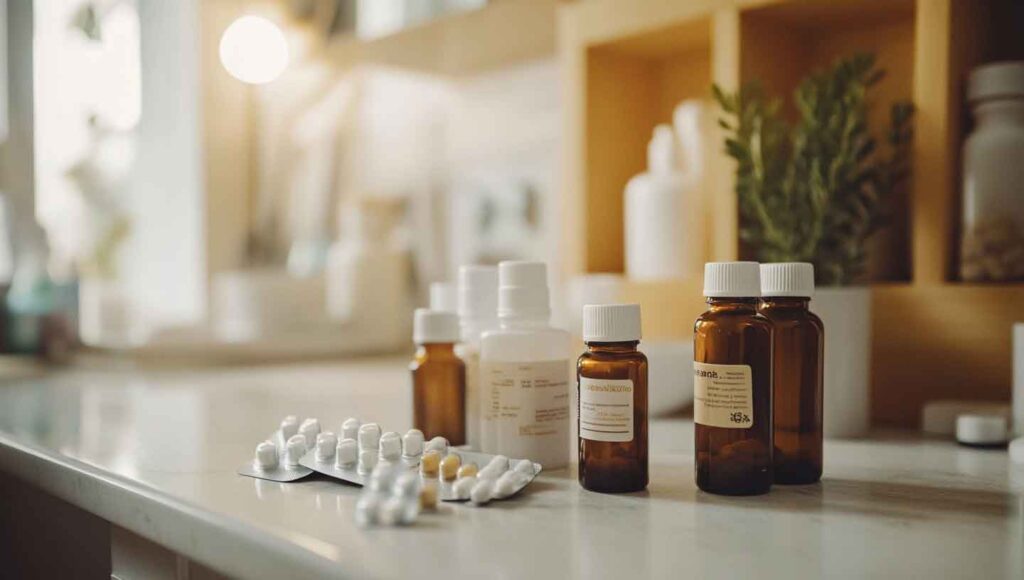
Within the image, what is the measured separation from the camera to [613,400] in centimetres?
56

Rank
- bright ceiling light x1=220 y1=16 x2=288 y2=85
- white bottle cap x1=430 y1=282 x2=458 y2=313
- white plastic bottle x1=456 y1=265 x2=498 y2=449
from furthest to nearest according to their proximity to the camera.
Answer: bright ceiling light x1=220 y1=16 x2=288 y2=85 < white bottle cap x1=430 y1=282 x2=458 y2=313 < white plastic bottle x1=456 y1=265 x2=498 y2=449

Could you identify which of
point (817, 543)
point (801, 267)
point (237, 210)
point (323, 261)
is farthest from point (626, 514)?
point (237, 210)

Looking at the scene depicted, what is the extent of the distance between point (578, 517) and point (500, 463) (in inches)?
3.6

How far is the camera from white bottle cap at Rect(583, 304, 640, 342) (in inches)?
22.3

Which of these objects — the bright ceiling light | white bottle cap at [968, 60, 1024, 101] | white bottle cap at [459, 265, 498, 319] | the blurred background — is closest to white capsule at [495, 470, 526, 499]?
white bottle cap at [459, 265, 498, 319]

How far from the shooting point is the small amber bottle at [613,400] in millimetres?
566

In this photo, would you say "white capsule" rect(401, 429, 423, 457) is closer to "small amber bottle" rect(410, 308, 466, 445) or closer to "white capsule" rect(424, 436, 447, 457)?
"white capsule" rect(424, 436, 447, 457)

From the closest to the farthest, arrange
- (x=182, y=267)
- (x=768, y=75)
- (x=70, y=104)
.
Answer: (x=768, y=75), (x=182, y=267), (x=70, y=104)

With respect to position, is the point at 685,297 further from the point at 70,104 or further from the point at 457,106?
the point at 70,104

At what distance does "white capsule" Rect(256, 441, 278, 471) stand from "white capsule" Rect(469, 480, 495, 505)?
0.18 meters

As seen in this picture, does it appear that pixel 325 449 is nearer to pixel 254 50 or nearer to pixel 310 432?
pixel 310 432

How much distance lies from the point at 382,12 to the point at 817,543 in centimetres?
135

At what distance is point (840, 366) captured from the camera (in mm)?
799

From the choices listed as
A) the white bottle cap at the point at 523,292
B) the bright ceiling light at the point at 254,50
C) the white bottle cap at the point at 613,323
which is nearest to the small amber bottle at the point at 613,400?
the white bottle cap at the point at 613,323
